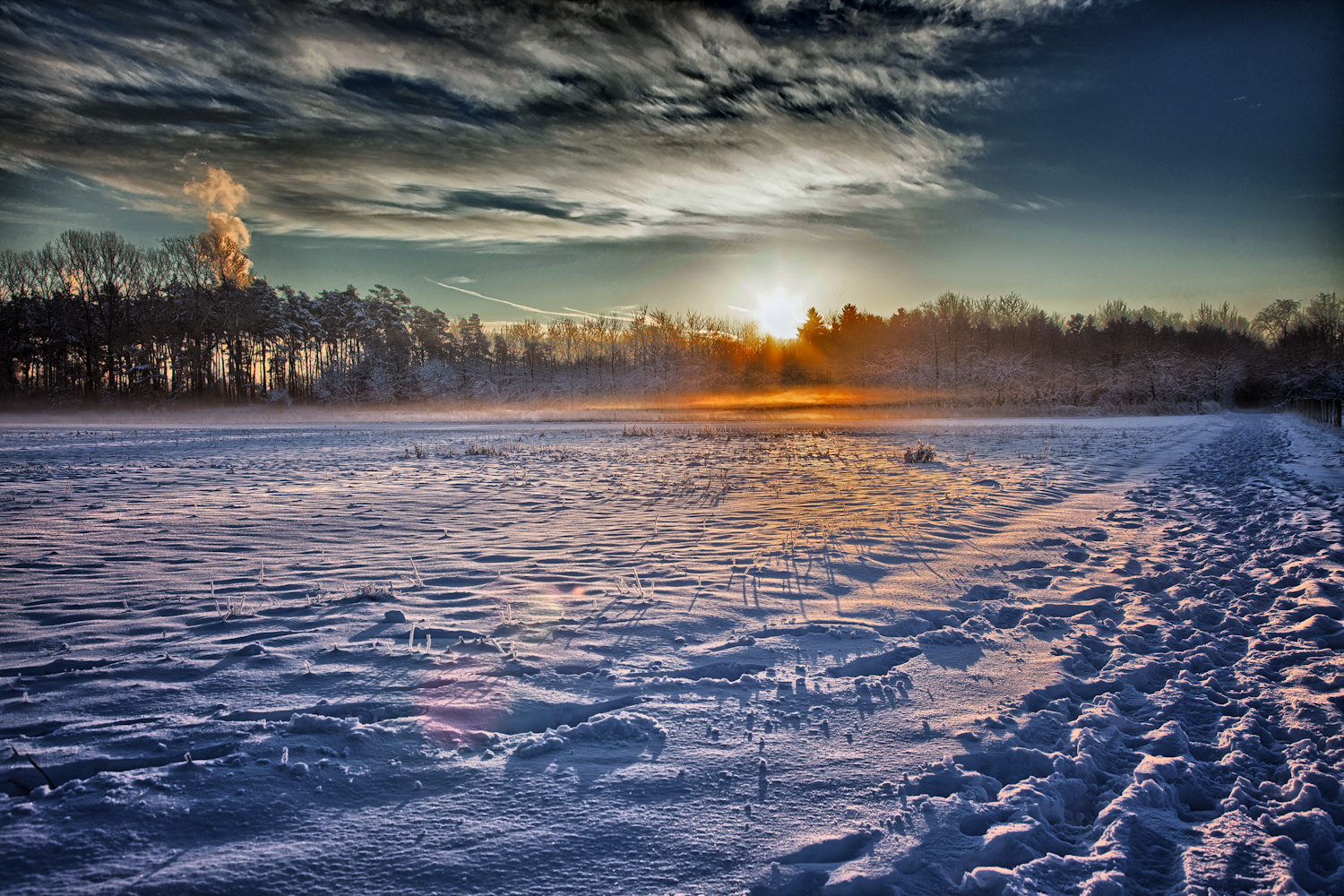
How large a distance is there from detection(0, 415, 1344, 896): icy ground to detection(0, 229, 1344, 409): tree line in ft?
206

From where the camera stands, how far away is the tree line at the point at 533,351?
53.7 metres

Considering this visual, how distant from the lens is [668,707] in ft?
10.6

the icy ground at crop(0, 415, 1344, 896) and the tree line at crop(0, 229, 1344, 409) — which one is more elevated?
the tree line at crop(0, 229, 1344, 409)

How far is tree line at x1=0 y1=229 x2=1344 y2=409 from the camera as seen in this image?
5372cm

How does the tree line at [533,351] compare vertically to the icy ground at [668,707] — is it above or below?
above

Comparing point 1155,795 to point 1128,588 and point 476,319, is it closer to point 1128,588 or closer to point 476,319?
point 1128,588

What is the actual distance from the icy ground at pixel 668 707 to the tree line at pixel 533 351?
6268cm

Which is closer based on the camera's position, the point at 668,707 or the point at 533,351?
the point at 668,707

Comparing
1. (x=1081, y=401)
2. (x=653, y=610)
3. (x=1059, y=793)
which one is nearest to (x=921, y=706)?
(x=1059, y=793)

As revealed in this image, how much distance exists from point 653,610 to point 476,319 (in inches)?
3682

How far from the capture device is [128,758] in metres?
2.61

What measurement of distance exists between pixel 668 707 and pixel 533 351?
9849cm

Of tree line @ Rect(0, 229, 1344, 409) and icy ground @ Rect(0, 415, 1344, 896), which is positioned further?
tree line @ Rect(0, 229, 1344, 409)

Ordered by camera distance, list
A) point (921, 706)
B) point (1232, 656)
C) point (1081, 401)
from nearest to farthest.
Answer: point (921, 706) < point (1232, 656) < point (1081, 401)
